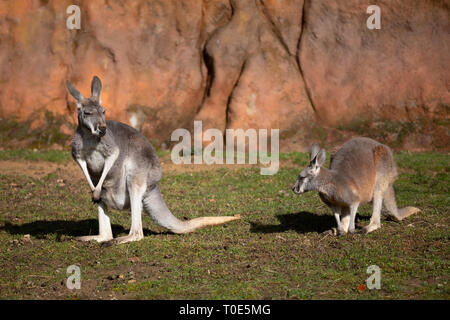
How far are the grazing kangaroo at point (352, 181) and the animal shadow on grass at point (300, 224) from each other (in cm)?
35

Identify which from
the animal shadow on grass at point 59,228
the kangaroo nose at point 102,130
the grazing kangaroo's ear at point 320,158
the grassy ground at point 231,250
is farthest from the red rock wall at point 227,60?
the kangaroo nose at point 102,130

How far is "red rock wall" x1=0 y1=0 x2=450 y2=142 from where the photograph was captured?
33.7 ft

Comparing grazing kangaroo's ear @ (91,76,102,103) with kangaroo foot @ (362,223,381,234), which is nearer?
grazing kangaroo's ear @ (91,76,102,103)

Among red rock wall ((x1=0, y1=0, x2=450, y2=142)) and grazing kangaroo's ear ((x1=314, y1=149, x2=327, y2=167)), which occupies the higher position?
red rock wall ((x1=0, y1=0, x2=450, y2=142))

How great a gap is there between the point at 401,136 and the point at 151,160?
6.00 m

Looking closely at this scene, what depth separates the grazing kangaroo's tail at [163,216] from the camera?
17.4 ft

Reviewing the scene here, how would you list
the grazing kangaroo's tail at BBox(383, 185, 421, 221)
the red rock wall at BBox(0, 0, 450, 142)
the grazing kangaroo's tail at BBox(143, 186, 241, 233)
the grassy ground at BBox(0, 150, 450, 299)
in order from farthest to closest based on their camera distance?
the red rock wall at BBox(0, 0, 450, 142) → the grazing kangaroo's tail at BBox(383, 185, 421, 221) → the grazing kangaroo's tail at BBox(143, 186, 241, 233) → the grassy ground at BBox(0, 150, 450, 299)

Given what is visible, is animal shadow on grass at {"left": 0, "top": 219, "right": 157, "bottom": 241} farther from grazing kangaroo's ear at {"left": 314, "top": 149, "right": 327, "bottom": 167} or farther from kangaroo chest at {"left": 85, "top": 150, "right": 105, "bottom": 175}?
grazing kangaroo's ear at {"left": 314, "top": 149, "right": 327, "bottom": 167}

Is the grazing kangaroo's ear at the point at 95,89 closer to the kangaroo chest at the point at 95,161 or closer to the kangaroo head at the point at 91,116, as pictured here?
the kangaroo head at the point at 91,116

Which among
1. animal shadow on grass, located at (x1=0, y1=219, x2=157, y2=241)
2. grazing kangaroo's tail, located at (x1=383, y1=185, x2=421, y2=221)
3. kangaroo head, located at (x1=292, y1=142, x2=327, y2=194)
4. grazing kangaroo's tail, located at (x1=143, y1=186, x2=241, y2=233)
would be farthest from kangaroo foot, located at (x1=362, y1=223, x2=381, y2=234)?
animal shadow on grass, located at (x1=0, y1=219, x2=157, y2=241)

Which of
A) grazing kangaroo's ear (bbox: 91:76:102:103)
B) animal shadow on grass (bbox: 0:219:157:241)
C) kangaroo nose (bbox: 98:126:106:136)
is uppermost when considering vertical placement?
grazing kangaroo's ear (bbox: 91:76:102:103)

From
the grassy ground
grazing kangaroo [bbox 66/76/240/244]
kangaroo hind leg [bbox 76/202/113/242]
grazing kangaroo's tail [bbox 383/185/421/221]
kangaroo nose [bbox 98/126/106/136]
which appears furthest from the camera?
grazing kangaroo's tail [bbox 383/185/421/221]

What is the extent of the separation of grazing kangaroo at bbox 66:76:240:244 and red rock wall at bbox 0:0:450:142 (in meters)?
5.21
